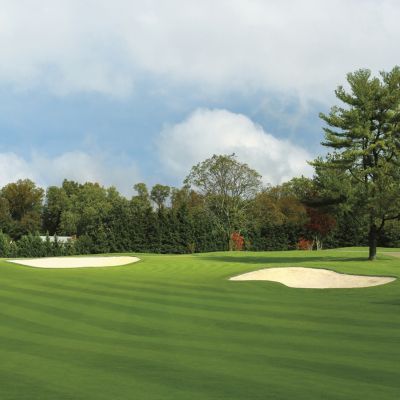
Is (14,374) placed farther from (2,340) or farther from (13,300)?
(13,300)

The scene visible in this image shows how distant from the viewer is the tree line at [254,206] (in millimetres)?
33156

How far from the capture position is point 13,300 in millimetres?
17297

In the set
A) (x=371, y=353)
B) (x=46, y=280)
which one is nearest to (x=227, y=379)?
(x=371, y=353)

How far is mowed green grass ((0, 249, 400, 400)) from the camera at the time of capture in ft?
25.1

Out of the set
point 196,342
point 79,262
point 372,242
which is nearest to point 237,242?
point 79,262

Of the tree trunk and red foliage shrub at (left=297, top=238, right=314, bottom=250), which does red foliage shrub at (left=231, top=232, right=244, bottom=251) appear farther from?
the tree trunk

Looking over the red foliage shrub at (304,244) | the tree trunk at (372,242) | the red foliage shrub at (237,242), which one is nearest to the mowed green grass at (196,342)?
the tree trunk at (372,242)

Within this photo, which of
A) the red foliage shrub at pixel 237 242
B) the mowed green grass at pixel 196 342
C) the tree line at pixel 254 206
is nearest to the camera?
the mowed green grass at pixel 196 342

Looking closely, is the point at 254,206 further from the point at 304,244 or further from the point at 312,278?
the point at 312,278

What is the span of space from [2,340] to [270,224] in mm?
52971

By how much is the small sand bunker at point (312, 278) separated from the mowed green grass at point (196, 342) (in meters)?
1.71

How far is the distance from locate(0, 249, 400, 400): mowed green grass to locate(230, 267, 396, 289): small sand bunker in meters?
1.71

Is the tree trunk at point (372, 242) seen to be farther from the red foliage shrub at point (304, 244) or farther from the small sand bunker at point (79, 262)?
the red foliage shrub at point (304, 244)

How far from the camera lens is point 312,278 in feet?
82.2
